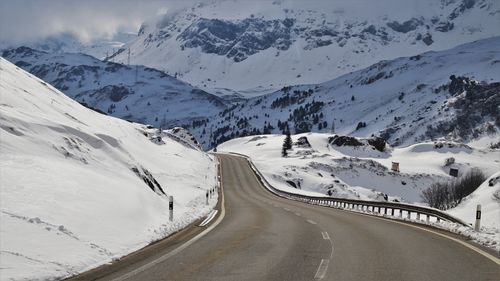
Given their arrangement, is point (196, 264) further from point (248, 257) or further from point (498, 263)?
point (498, 263)

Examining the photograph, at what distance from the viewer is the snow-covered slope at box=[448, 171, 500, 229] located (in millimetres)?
33750

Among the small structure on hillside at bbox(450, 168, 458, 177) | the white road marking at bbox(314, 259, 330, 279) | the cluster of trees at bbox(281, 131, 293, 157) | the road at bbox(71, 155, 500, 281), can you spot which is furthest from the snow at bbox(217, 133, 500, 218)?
the white road marking at bbox(314, 259, 330, 279)

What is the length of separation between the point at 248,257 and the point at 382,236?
6.47 m

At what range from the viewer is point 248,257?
1254 centimetres

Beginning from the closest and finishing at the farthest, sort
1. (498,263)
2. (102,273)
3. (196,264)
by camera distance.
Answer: (102,273), (196,264), (498,263)

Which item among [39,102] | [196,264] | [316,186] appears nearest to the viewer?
[196,264]

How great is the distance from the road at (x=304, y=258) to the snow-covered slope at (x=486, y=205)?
17331 millimetres

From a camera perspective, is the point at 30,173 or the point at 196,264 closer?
the point at 196,264

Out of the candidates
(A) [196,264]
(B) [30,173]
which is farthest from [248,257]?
(B) [30,173]

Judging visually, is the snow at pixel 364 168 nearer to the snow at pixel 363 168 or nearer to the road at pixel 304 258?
the snow at pixel 363 168

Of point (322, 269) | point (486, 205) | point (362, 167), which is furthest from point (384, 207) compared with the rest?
point (362, 167)

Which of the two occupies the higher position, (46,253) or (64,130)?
(64,130)

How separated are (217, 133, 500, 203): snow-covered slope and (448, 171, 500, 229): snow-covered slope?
37947 millimetres

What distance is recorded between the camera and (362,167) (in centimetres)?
11831
